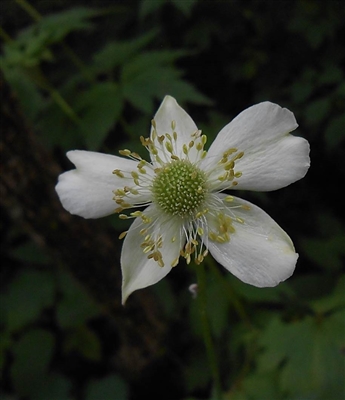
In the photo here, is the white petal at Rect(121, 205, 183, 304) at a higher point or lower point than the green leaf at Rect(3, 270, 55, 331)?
higher

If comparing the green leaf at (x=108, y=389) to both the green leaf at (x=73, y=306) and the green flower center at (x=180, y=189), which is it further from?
the green flower center at (x=180, y=189)

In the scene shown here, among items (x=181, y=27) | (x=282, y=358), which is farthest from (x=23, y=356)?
(x=181, y=27)

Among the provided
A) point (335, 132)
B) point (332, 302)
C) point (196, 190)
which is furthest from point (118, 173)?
point (335, 132)

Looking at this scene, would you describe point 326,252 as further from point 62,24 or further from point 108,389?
point 62,24

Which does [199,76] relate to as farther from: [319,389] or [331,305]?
[319,389]

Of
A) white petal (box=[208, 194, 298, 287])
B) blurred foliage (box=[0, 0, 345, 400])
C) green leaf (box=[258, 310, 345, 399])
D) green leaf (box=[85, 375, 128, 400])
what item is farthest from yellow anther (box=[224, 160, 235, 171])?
green leaf (box=[85, 375, 128, 400])

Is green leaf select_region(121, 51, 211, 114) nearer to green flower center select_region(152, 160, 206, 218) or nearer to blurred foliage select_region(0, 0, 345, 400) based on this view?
blurred foliage select_region(0, 0, 345, 400)
